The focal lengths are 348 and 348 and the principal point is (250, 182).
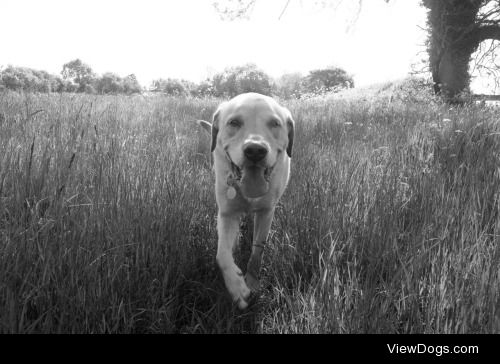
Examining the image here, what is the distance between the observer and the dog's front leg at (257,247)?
227cm

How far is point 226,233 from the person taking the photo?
2389 millimetres

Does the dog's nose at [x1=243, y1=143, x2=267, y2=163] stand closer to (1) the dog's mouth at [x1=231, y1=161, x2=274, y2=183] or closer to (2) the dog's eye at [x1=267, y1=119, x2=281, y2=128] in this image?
(1) the dog's mouth at [x1=231, y1=161, x2=274, y2=183]

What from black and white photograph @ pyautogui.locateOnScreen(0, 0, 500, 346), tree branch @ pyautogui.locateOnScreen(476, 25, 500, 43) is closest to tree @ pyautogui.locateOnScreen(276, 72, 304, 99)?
tree branch @ pyautogui.locateOnScreen(476, 25, 500, 43)

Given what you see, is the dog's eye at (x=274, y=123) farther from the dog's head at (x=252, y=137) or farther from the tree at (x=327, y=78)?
the tree at (x=327, y=78)

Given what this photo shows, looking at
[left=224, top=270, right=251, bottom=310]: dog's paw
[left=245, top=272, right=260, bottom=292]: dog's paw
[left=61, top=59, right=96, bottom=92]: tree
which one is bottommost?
[left=245, top=272, right=260, bottom=292]: dog's paw

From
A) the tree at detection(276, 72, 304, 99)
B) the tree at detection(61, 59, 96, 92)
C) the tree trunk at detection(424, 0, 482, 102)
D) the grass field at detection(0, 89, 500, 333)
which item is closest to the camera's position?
the grass field at detection(0, 89, 500, 333)

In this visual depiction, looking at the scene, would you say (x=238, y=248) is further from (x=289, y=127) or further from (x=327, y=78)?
(x=327, y=78)

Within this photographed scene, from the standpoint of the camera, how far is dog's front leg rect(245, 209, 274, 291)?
2268 millimetres

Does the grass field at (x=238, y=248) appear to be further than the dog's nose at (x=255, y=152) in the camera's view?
No

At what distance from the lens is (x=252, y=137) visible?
230 centimetres

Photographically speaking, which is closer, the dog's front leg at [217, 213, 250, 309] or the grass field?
the grass field

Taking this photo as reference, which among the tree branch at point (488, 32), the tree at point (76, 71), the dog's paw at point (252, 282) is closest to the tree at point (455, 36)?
the tree branch at point (488, 32)
